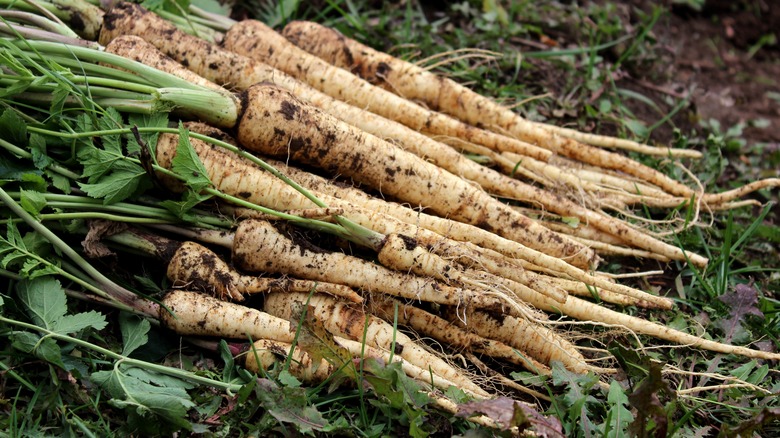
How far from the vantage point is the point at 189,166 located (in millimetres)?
2588

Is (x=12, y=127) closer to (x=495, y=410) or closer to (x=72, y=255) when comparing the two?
(x=72, y=255)

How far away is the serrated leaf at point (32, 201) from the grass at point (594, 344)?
1.14ft

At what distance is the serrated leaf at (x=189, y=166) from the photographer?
2.56m

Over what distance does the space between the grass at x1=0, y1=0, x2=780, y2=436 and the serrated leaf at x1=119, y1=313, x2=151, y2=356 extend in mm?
16

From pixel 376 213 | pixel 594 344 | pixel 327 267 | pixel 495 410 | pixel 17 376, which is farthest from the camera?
pixel 594 344

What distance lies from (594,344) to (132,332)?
1916mm

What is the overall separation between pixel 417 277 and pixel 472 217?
0.51m

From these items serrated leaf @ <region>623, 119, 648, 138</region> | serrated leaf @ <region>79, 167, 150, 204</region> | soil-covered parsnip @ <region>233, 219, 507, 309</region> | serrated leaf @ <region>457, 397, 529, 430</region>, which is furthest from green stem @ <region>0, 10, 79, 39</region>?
serrated leaf @ <region>623, 119, 648, 138</region>

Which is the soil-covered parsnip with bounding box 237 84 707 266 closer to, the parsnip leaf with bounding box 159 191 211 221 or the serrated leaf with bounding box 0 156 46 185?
the parsnip leaf with bounding box 159 191 211 221

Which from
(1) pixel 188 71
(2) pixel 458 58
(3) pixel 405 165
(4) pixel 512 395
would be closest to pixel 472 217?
(3) pixel 405 165

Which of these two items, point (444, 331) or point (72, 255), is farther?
point (444, 331)

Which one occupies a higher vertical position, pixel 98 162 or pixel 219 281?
pixel 98 162

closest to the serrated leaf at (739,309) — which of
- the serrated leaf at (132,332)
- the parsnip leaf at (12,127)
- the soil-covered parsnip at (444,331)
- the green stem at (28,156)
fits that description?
the soil-covered parsnip at (444,331)

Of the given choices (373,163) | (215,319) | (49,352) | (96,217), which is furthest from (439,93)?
(49,352)
